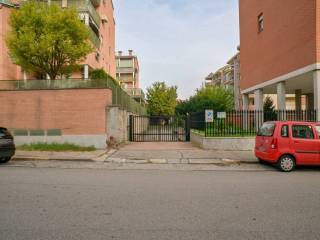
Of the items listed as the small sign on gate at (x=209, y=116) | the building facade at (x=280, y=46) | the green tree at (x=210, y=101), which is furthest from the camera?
the green tree at (x=210, y=101)

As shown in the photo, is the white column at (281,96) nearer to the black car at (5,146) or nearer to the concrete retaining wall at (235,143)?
the concrete retaining wall at (235,143)

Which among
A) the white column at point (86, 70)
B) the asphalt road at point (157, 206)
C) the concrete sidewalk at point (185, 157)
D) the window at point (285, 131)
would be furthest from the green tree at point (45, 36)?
the window at point (285, 131)

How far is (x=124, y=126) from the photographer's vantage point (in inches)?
679

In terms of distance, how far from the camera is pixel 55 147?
1306cm

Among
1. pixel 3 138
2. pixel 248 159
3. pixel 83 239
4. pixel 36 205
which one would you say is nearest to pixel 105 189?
pixel 36 205

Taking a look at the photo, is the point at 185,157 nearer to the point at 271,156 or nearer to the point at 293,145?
the point at 271,156

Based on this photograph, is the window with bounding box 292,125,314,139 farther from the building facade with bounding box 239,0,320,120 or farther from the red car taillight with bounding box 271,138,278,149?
the building facade with bounding box 239,0,320,120

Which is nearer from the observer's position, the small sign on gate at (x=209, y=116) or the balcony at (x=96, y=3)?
the small sign on gate at (x=209, y=116)

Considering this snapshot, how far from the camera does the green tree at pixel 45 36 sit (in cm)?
1466

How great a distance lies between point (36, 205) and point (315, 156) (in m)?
8.48

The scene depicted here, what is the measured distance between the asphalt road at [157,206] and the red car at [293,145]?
35.9 inches

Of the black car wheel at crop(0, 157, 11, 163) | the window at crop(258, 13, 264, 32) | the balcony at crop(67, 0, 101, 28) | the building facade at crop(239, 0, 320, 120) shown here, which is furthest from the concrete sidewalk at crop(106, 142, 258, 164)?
the balcony at crop(67, 0, 101, 28)

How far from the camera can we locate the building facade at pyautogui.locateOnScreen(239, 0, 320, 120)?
13.3 m

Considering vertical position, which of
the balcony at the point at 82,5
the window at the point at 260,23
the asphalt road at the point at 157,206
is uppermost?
the balcony at the point at 82,5
